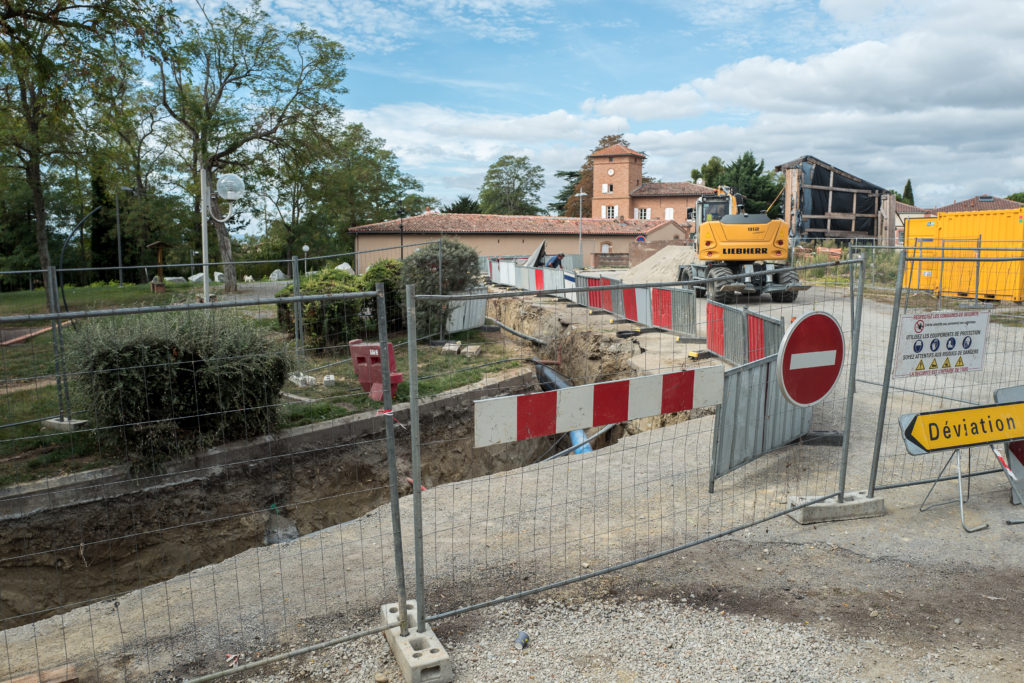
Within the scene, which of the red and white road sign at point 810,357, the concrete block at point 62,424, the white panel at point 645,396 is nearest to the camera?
the white panel at point 645,396

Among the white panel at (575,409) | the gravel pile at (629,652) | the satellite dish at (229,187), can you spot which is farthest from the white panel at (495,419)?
the satellite dish at (229,187)

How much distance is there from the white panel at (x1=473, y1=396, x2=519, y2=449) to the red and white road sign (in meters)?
2.18

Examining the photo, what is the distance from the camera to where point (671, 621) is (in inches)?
163

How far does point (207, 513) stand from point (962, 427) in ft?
24.2

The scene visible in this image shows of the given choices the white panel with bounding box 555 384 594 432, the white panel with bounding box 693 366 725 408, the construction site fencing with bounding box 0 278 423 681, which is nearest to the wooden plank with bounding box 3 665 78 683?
the construction site fencing with bounding box 0 278 423 681

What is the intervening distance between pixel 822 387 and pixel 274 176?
3470cm

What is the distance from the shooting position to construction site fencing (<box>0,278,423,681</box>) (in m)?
4.04

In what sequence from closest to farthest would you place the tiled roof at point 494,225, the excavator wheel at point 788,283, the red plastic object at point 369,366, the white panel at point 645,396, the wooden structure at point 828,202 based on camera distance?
the red plastic object at point 369,366 < the white panel at point 645,396 < the excavator wheel at point 788,283 < the wooden structure at point 828,202 < the tiled roof at point 494,225

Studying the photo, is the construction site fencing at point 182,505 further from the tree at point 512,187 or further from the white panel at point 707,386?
the tree at point 512,187

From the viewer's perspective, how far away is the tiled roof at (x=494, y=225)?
46.7m

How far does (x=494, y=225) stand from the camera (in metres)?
53.0

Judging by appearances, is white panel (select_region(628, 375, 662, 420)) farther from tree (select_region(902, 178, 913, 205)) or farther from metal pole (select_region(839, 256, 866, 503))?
tree (select_region(902, 178, 913, 205))

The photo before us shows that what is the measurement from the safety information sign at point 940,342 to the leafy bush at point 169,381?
6.11 m

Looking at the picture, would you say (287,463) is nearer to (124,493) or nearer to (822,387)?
(124,493)
